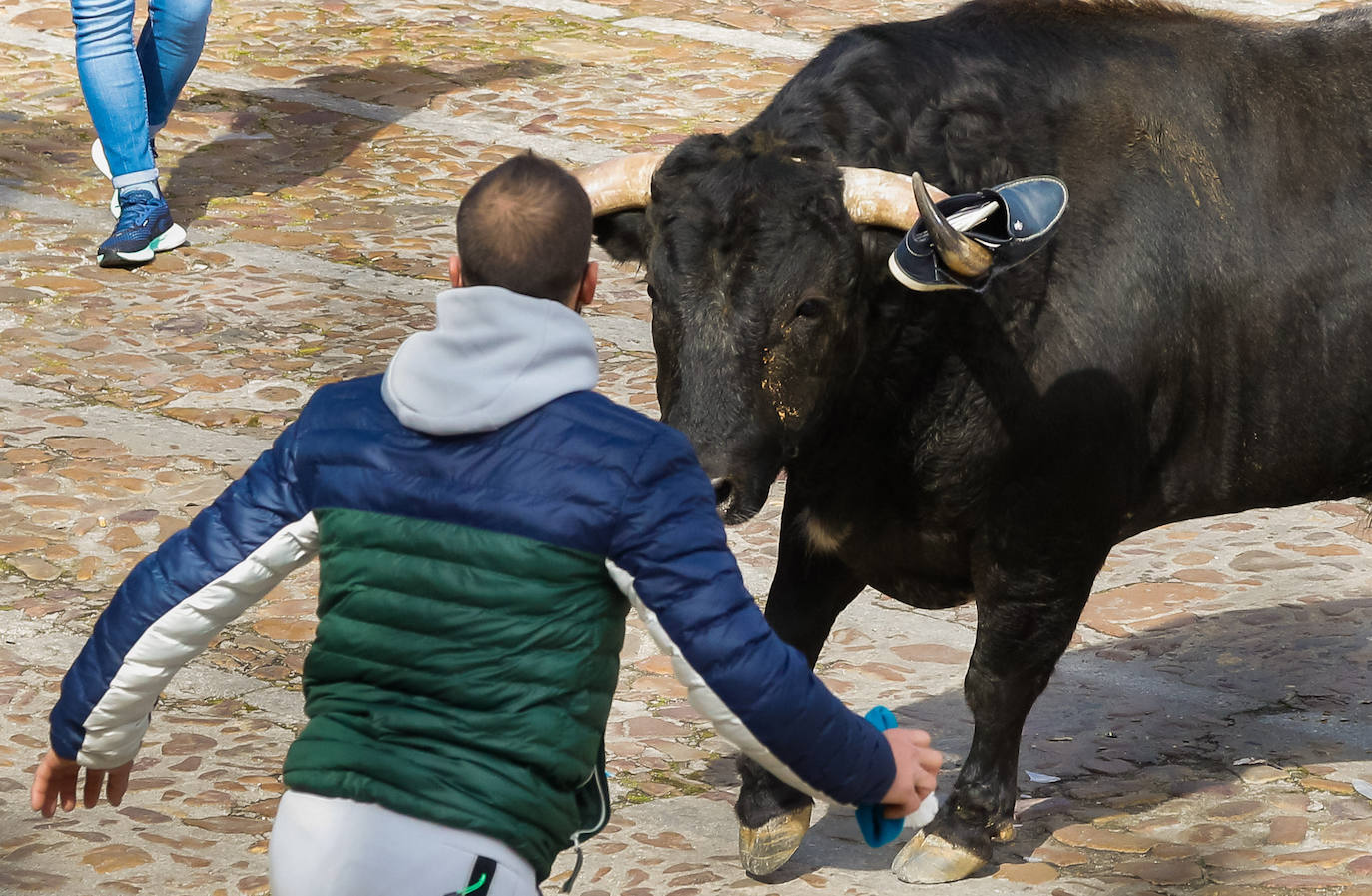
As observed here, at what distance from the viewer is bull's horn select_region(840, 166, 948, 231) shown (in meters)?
4.15

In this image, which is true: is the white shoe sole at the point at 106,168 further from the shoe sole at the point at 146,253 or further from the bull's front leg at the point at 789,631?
the bull's front leg at the point at 789,631

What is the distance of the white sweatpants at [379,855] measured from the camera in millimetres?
2662

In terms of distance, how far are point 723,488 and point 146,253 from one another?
5.93 meters

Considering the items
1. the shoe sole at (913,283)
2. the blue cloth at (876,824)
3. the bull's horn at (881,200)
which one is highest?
the bull's horn at (881,200)

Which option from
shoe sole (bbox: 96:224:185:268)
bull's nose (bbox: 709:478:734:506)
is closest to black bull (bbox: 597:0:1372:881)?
bull's nose (bbox: 709:478:734:506)

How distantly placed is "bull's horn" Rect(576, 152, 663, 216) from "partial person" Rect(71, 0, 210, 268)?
17.3ft

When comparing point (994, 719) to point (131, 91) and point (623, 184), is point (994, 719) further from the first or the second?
point (131, 91)

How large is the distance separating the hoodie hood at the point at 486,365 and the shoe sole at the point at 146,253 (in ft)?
22.3

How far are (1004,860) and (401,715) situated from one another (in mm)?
2467

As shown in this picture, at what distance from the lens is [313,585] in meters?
6.05

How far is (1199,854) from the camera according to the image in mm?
4660

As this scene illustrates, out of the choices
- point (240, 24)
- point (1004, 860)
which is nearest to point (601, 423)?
point (1004, 860)

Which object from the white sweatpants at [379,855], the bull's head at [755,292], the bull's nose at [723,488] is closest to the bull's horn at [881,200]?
the bull's head at [755,292]

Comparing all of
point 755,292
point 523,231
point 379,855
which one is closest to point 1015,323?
point 755,292
